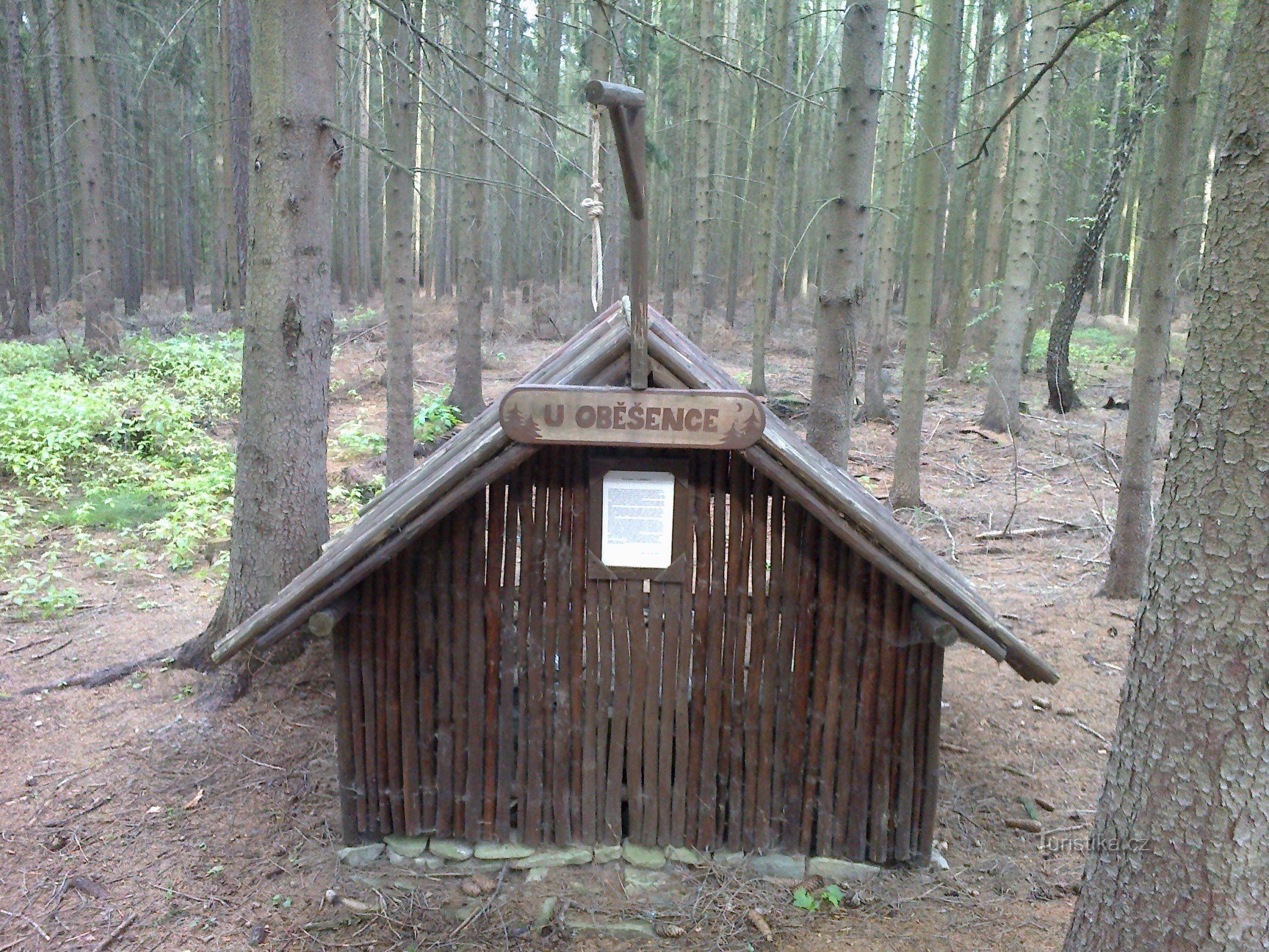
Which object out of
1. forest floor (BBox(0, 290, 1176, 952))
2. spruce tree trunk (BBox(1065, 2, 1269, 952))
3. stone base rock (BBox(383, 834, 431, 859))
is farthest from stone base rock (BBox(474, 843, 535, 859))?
spruce tree trunk (BBox(1065, 2, 1269, 952))

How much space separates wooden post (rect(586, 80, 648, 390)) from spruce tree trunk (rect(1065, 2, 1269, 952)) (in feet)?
5.74

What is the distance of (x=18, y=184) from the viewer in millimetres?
20188

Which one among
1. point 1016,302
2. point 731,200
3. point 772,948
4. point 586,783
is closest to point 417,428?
point 1016,302

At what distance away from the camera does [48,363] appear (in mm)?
15477

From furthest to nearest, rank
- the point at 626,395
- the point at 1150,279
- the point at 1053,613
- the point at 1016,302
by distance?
the point at 1016,302 < the point at 1053,613 < the point at 1150,279 < the point at 626,395

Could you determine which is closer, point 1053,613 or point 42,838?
point 42,838

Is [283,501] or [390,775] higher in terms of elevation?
[283,501]

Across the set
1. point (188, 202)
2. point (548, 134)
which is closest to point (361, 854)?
point (548, 134)

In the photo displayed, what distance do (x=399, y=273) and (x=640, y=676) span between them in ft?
21.1

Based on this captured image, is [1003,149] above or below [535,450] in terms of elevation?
above

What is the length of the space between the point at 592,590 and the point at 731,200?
89.7 feet

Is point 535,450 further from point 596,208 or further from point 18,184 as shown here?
point 18,184

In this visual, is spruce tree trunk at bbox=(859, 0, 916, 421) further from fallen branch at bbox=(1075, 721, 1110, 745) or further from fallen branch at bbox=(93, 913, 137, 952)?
fallen branch at bbox=(93, 913, 137, 952)

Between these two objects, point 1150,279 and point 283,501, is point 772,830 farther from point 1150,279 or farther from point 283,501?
point 1150,279
